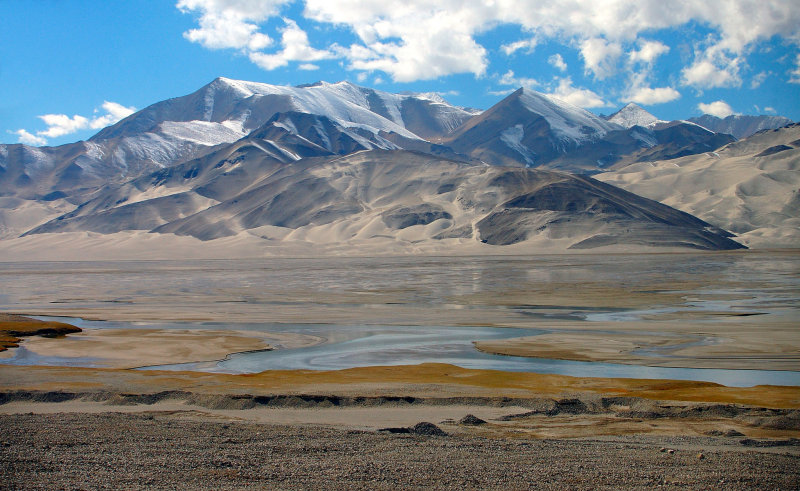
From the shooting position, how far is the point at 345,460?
1319 cm

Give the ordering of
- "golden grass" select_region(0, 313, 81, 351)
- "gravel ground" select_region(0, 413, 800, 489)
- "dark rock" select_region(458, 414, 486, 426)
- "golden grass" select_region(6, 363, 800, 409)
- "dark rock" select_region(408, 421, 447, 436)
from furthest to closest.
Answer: "golden grass" select_region(0, 313, 81, 351) < "golden grass" select_region(6, 363, 800, 409) < "dark rock" select_region(458, 414, 486, 426) < "dark rock" select_region(408, 421, 447, 436) < "gravel ground" select_region(0, 413, 800, 489)

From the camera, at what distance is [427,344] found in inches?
1346

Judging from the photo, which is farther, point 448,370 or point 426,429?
point 448,370

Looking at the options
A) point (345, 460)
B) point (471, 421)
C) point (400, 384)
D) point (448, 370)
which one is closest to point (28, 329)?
point (448, 370)

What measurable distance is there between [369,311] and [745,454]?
36616mm

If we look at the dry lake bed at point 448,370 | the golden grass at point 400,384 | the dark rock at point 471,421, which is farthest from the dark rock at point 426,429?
the golden grass at point 400,384

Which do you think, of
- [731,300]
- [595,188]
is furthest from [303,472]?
[595,188]

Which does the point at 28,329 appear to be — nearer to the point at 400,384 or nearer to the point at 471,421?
the point at 400,384

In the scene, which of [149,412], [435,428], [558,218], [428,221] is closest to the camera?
[435,428]

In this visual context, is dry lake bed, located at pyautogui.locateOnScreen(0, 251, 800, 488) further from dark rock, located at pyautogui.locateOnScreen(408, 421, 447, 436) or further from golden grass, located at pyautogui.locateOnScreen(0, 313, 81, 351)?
golden grass, located at pyautogui.locateOnScreen(0, 313, 81, 351)

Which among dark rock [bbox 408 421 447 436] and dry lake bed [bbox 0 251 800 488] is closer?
dry lake bed [bbox 0 251 800 488]

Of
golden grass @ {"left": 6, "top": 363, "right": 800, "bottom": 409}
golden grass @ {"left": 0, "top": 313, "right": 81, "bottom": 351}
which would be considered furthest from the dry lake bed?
golden grass @ {"left": 0, "top": 313, "right": 81, "bottom": 351}

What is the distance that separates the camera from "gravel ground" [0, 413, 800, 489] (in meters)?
A: 11.9

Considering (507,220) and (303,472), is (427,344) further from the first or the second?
(507,220)
